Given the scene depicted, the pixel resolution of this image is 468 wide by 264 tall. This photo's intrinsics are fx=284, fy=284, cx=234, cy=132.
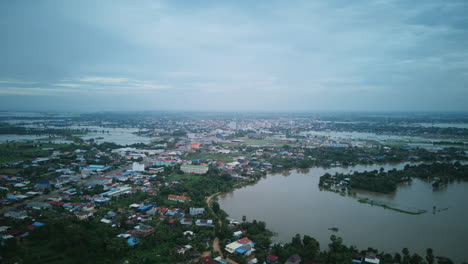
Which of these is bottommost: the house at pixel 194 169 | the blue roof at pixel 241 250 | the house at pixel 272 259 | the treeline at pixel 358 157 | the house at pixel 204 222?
the house at pixel 272 259

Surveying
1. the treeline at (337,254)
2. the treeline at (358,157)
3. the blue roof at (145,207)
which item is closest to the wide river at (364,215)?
the treeline at (337,254)

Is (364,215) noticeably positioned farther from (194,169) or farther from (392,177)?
(194,169)

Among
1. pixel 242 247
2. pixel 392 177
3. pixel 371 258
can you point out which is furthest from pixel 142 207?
pixel 392 177

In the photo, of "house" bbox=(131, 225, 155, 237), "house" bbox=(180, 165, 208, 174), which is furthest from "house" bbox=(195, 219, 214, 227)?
"house" bbox=(180, 165, 208, 174)

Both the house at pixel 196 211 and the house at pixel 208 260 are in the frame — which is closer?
the house at pixel 208 260

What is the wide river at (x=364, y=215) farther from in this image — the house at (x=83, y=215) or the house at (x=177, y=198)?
the house at (x=83, y=215)

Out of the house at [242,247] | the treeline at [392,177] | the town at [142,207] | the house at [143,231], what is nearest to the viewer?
the town at [142,207]
